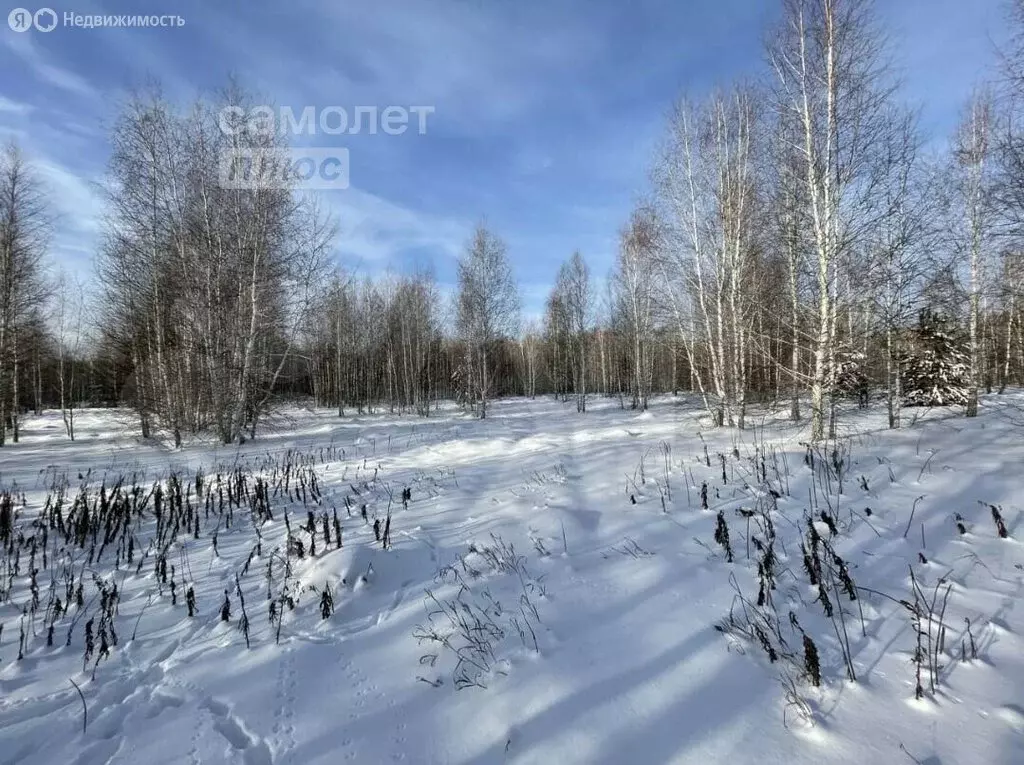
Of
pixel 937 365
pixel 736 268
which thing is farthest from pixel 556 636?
pixel 937 365

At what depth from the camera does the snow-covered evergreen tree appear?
14086 millimetres

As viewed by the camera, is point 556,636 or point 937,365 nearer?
point 556,636

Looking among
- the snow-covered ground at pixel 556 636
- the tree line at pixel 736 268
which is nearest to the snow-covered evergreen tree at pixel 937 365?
the tree line at pixel 736 268

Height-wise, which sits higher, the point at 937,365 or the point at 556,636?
the point at 937,365

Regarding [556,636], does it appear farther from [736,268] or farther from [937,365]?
[937,365]

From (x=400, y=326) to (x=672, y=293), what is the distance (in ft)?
69.7

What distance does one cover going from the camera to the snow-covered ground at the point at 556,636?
77.4 inches

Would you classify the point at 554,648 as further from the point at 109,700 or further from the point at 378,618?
the point at 109,700

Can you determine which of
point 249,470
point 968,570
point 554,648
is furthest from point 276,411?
point 968,570

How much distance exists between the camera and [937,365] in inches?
569

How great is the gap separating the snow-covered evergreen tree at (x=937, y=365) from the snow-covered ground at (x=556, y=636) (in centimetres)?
1158

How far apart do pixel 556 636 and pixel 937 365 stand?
18.0 meters

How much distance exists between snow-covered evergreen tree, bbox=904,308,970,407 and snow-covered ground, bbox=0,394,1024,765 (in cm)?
1158

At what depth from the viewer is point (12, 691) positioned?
2.36 metres
